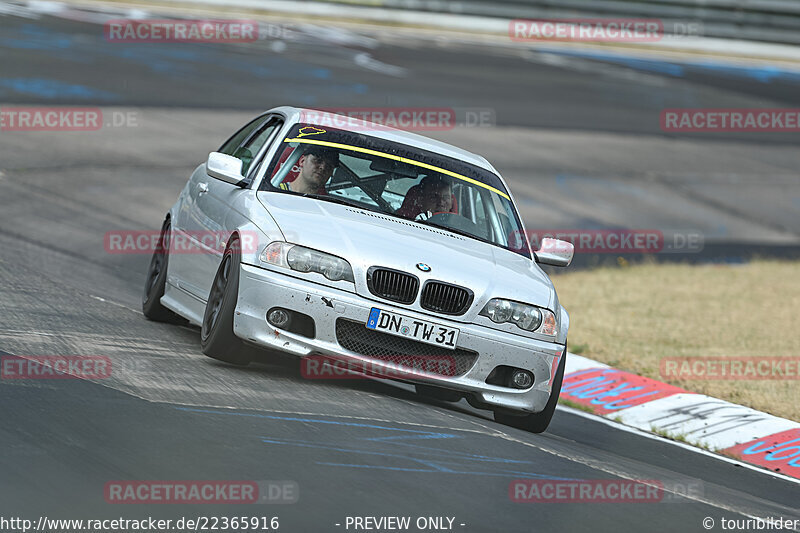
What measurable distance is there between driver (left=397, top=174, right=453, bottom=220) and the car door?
1.01m

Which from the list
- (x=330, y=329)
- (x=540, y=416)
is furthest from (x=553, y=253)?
(x=330, y=329)

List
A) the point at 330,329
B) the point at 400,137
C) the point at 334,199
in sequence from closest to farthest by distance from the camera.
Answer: the point at 330,329 < the point at 334,199 < the point at 400,137

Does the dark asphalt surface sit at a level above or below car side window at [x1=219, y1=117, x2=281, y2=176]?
below

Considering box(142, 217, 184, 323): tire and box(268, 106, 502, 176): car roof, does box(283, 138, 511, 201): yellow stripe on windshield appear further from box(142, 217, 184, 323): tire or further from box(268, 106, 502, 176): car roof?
box(142, 217, 184, 323): tire

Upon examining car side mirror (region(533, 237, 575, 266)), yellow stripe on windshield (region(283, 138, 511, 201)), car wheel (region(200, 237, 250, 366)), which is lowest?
car wheel (region(200, 237, 250, 366))

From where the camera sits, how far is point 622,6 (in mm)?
31375

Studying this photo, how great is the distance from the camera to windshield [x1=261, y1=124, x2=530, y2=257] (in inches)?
303

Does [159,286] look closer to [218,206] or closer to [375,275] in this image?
[218,206]

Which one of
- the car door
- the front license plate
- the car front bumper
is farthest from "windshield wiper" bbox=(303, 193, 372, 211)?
the front license plate

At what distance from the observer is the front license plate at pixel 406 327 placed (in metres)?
6.63

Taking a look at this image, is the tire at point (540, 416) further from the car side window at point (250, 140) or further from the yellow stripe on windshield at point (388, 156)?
the car side window at point (250, 140)

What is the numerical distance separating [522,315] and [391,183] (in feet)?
4.79

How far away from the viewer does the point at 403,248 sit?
6883 mm

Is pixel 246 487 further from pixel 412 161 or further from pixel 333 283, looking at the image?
pixel 412 161
